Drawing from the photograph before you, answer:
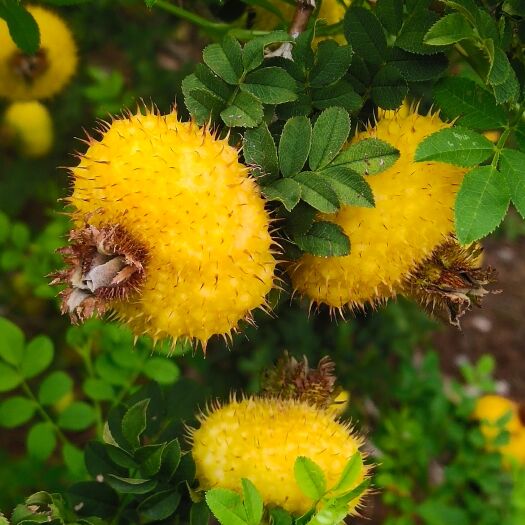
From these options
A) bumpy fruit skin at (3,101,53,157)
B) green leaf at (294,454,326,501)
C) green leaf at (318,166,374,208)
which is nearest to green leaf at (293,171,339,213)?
green leaf at (318,166,374,208)

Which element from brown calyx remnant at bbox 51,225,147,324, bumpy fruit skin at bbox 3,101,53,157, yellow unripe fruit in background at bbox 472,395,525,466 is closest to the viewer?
brown calyx remnant at bbox 51,225,147,324

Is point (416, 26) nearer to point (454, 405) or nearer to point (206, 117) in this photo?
point (206, 117)

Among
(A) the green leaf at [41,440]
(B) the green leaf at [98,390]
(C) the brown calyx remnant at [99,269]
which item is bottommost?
(A) the green leaf at [41,440]

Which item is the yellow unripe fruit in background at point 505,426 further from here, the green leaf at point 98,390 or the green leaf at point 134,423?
the green leaf at point 134,423

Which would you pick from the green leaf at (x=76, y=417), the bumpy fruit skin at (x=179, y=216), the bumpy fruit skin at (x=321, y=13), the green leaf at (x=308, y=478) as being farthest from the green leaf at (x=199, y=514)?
the bumpy fruit skin at (x=321, y=13)

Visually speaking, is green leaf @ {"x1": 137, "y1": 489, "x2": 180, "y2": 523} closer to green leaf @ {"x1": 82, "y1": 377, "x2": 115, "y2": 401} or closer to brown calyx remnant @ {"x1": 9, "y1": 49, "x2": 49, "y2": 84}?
green leaf @ {"x1": 82, "y1": 377, "x2": 115, "y2": 401}

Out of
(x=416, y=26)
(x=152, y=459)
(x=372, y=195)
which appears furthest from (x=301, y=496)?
(x=416, y=26)

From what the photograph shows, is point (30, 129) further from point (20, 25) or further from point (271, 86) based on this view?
point (271, 86)
